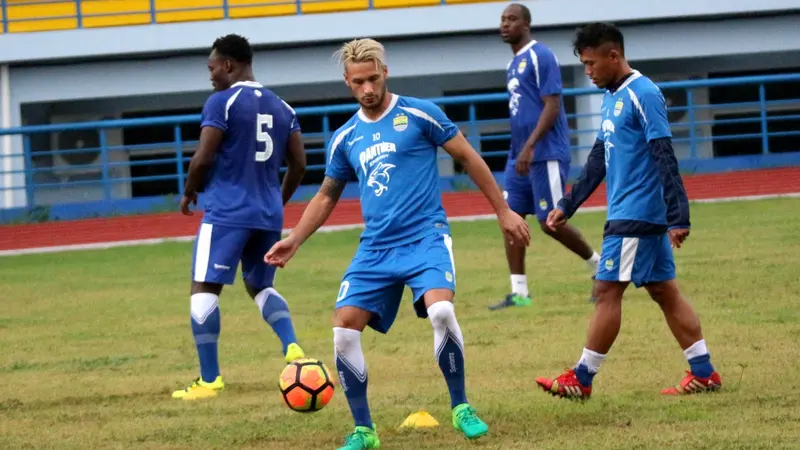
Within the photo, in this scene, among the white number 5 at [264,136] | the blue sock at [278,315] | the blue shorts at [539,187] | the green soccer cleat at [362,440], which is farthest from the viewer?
the blue shorts at [539,187]

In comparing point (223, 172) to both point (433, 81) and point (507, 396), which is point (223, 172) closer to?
point (507, 396)

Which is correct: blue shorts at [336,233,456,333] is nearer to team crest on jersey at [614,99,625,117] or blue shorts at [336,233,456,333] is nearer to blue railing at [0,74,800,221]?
team crest on jersey at [614,99,625,117]

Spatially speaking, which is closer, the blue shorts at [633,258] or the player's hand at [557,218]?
the blue shorts at [633,258]

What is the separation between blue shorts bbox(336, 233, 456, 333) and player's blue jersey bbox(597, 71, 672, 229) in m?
1.17

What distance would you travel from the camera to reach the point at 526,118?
38.0ft

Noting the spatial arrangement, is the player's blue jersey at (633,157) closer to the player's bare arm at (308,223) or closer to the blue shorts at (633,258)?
the blue shorts at (633,258)

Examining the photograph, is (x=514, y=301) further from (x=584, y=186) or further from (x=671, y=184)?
(x=671, y=184)

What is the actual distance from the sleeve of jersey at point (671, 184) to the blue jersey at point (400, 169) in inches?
41.6

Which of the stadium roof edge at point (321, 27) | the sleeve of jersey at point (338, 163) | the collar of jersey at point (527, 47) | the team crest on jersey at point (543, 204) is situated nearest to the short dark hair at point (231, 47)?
the sleeve of jersey at point (338, 163)

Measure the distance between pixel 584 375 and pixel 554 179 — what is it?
4387 mm

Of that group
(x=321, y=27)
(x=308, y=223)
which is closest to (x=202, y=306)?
(x=308, y=223)

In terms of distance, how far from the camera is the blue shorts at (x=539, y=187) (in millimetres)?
11398

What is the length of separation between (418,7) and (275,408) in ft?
68.4

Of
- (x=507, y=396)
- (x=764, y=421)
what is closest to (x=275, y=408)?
(x=507, y=396)
